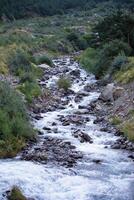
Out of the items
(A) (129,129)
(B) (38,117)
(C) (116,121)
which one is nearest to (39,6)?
(B) (38,117)

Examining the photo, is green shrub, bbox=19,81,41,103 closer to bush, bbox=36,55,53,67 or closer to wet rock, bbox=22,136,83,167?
wet rock, bbox=22,136,83,167

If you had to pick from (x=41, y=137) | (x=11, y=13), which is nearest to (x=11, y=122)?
(x=41, y=137)

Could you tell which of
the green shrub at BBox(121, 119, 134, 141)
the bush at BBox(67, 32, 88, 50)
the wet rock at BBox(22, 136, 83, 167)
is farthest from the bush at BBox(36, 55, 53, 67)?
the wet rock at BBox(22, 136, 83, 167)

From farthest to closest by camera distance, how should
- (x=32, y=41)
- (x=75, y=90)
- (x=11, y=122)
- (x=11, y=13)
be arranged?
1. (x=11, y=13)
2. (x=32, y=41)
3. (x=75, y=90)
4. (x=11, y=122)

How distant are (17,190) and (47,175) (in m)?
3.38

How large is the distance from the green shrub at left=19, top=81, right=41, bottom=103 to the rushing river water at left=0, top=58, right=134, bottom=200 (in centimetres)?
1134

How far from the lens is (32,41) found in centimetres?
8950

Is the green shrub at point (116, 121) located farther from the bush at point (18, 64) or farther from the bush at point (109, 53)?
the bush at point (109, 53)

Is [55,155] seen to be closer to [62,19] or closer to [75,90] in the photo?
[75,90]

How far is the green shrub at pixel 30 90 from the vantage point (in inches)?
1687

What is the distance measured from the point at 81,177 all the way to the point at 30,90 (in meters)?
20.9

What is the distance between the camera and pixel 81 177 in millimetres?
25141

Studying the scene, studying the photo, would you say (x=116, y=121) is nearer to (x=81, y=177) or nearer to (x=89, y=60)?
(x=81, y=177)

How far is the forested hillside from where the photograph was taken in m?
151
